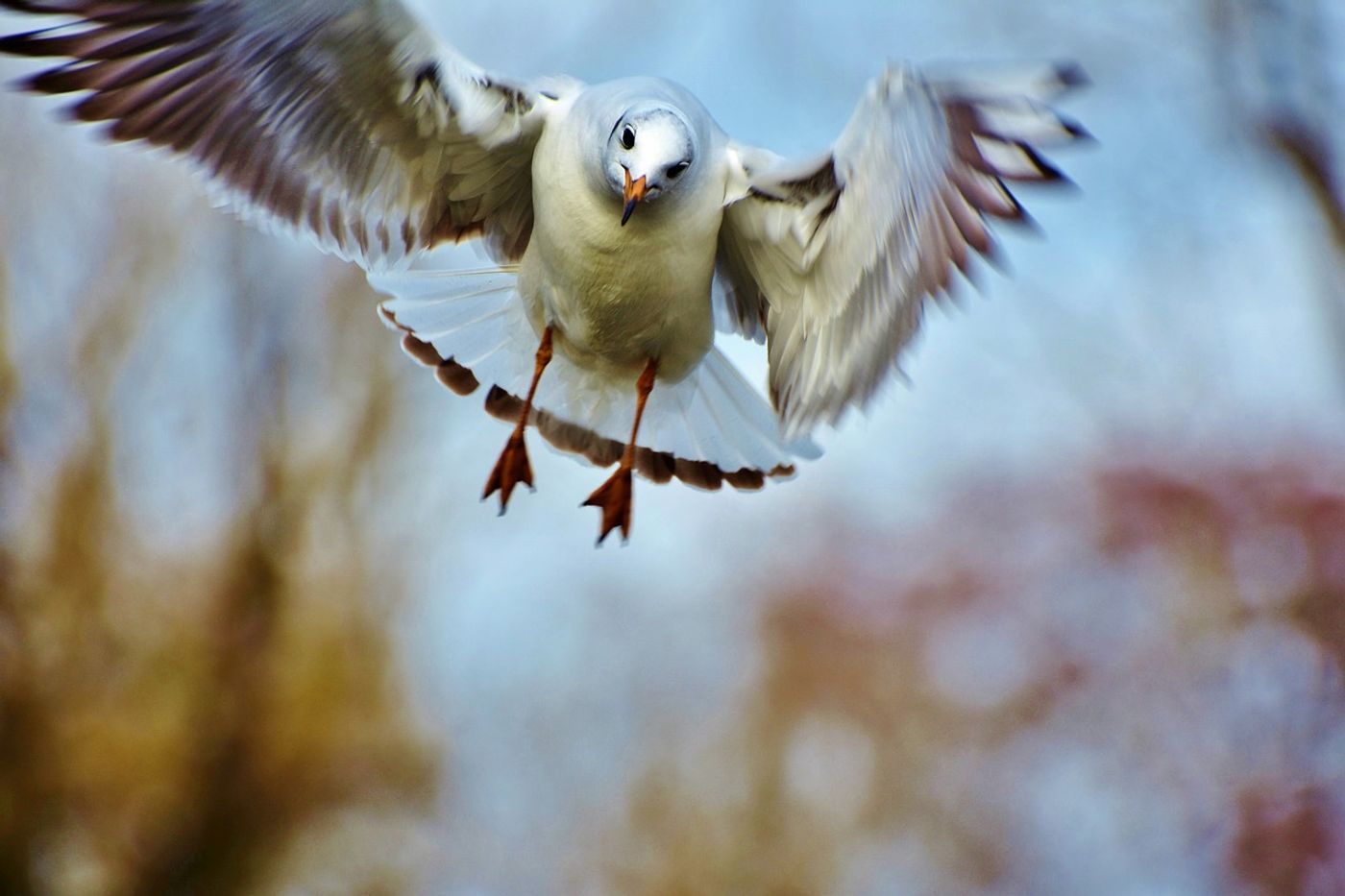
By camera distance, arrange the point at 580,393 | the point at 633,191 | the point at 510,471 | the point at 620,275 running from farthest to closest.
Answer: the point at 580,393 < the point at 510,471 < the point at 620,275 < the point at 633,191

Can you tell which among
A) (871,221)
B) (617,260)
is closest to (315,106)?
(617,260)

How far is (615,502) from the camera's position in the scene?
364 cm

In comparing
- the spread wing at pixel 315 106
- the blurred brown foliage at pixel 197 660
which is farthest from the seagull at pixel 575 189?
the blurred brown foliage at pixel 197 660

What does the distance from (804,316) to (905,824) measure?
9.25 meters

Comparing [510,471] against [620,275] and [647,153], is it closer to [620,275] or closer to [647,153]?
[620,275]

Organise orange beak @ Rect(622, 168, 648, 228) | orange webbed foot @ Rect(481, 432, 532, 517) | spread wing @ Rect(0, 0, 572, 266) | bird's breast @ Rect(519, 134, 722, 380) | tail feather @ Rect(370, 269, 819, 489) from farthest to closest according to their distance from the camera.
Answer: tail feather @ Rect(370, 269, 819, 489) < orange webbed foot @ Rect(481, 432, 532, 517) < bird's breast @ Rect(519, 134, 722, 380) < spread wing @ Rect(0, 0, 572, 266) < orange beak @ Rect(622, 168, 648, 228)

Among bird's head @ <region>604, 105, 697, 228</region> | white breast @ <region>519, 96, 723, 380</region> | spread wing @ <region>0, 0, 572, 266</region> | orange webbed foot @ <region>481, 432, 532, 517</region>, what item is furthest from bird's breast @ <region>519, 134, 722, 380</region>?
orange webbed foot @ <region>481, 432, 532, 517</region>

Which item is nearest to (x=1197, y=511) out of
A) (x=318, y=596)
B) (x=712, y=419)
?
(x=318, y=596)

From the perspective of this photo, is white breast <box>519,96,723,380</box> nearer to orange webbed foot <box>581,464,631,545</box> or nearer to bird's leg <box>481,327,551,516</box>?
bird's leg <box>481,327,551,516</box>

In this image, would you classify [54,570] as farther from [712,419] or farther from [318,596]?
[712,419]

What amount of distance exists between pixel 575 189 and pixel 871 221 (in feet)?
2.29

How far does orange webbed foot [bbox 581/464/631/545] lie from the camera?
359 cm

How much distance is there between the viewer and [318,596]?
9156mm

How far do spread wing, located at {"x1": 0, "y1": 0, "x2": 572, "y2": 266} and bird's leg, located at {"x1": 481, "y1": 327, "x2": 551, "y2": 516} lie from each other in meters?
0.42
